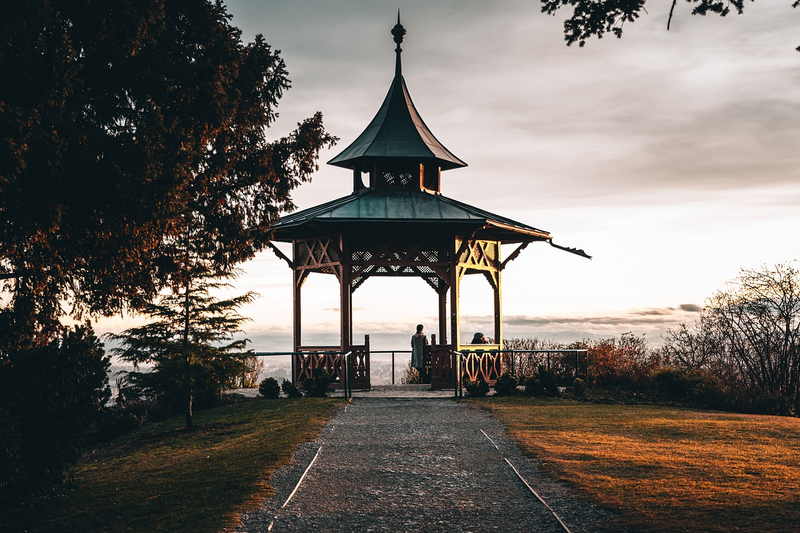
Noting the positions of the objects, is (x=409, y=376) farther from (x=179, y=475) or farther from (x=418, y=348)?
(x=179, y=475)

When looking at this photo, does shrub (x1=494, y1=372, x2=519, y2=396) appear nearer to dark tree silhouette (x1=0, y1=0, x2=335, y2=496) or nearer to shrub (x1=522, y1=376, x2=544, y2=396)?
shrub (x1=522, y1=376, x2=544, y2=396)

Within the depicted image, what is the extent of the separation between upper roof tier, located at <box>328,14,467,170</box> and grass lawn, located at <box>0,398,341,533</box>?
731 centimetres

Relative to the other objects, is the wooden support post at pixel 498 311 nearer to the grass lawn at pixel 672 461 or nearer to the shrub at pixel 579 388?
the shrub at pixel 579 388

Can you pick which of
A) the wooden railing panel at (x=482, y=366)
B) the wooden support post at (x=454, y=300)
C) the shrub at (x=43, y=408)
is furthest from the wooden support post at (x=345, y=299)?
the shrub at (x=43, y=408)

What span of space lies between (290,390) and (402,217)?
490cm

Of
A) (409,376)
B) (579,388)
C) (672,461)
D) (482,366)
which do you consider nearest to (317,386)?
(482,366)

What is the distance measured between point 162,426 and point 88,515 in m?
7.77

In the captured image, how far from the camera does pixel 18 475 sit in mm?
8773

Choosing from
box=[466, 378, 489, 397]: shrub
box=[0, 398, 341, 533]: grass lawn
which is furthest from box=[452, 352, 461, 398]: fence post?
box=[0, 398, 341, 533]: grass lawn

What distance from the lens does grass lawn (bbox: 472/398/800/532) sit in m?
7.50

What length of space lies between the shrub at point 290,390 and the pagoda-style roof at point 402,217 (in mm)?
3740

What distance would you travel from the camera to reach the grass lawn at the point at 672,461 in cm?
750

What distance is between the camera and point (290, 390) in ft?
58.2

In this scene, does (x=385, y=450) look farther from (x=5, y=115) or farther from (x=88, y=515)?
(x=5, y=115)
